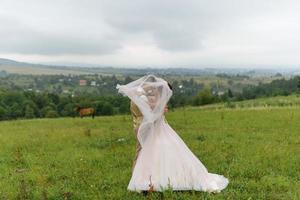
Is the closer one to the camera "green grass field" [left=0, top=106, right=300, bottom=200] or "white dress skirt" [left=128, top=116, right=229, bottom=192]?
"white dress skirt" [left=128, top=116, right=229, bottom=192]

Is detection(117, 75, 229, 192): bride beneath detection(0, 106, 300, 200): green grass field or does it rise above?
above

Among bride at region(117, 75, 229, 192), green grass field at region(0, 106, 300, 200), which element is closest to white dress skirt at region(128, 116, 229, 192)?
bride at region(117, 75, 229, 192)

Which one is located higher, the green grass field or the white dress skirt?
the white dress skirt

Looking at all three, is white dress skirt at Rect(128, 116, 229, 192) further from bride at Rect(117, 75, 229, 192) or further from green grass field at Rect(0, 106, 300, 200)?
green grass field at Rect(0, 106, 300, 200)

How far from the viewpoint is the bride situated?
8.12 meters

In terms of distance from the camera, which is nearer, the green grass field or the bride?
the bride

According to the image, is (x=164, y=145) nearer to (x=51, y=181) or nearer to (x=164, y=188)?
(x=164, y=188)

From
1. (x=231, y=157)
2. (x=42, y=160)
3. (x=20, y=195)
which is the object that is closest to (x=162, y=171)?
(x=20, y=195)

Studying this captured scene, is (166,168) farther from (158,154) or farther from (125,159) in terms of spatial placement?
(125,159)

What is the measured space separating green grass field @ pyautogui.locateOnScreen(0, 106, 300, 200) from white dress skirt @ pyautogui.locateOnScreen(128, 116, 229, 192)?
7.6 inches

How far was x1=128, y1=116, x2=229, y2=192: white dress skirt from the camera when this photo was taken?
810 centimetres

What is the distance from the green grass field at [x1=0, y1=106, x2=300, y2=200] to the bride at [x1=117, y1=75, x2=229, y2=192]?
0.24 m

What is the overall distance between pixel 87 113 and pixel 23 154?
13.2 m

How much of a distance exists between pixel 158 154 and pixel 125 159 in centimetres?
366
